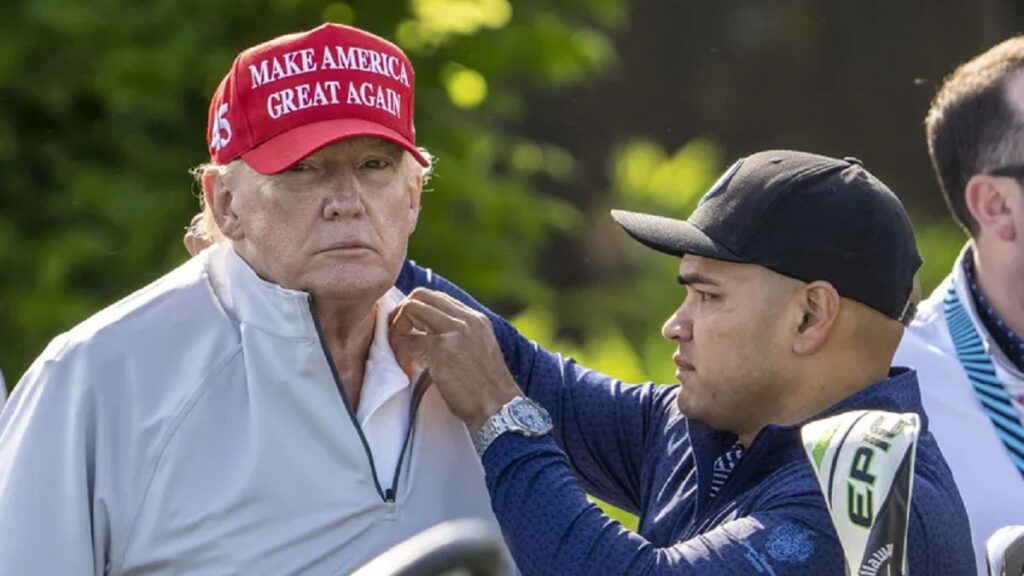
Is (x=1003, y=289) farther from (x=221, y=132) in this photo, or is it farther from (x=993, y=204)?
(x=221, y=132)

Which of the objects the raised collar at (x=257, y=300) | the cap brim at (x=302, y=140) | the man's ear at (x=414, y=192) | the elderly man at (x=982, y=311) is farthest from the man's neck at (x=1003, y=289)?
the raised collar at (x=257, y=300)

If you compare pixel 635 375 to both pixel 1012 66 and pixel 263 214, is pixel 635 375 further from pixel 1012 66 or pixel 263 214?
pixel 263 214

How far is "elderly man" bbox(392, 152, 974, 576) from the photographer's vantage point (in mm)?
3188

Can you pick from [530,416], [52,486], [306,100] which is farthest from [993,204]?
[52,486]

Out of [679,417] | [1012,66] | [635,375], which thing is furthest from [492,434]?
[635,375]

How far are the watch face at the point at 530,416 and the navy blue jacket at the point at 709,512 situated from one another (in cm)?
3

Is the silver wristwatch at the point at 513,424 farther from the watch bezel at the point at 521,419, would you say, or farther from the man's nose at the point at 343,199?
the man's nose at the point at 343,199

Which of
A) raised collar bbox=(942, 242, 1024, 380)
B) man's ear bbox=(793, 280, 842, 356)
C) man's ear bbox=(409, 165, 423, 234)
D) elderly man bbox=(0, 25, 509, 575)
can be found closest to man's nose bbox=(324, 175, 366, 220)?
elderly man bbox=(0, 25, 509, 575)

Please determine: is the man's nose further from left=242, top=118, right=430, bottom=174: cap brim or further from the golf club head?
the golf club head

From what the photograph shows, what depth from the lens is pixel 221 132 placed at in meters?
3.37

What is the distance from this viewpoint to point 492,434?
3334 millimetres

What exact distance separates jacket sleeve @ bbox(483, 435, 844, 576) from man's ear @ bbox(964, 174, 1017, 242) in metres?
1.20

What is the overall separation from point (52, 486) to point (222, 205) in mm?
549

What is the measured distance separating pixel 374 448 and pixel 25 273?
3.16m
